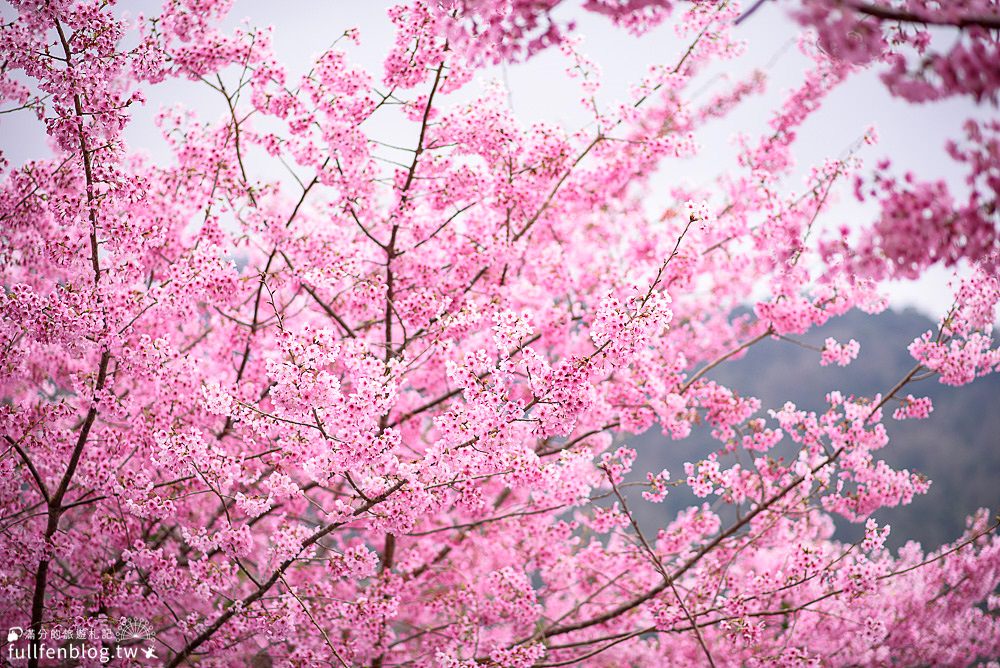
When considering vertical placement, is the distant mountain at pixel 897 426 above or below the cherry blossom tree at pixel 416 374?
above

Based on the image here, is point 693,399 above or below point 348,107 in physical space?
below

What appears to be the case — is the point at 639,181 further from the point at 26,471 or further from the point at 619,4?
the point at 26,471

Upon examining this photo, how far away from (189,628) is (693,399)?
5374mm

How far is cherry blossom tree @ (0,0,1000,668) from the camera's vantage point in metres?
4.26

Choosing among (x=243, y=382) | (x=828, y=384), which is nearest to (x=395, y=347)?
(x=243, y=382)

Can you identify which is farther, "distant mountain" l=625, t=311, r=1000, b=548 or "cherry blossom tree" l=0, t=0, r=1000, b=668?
"distant mountain" l=625, t=311, r=1000, b=548

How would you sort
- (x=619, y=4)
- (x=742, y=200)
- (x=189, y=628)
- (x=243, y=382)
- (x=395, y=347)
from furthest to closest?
(x=742, y=200) → (x=243, y=382) → (x=395, y=347) → (x=189, y=628) → (x=619, y=4)

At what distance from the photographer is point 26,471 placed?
555 cm

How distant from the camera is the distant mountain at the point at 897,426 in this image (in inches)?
1266

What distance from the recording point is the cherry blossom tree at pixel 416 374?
168 inches

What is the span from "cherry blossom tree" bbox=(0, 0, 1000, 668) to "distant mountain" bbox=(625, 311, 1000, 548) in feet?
83.2

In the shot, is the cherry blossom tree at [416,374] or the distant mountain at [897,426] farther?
the distant mountain at [897,426]

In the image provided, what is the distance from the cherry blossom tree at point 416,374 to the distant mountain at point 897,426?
2537 centimetres

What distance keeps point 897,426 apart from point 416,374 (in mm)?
38419
